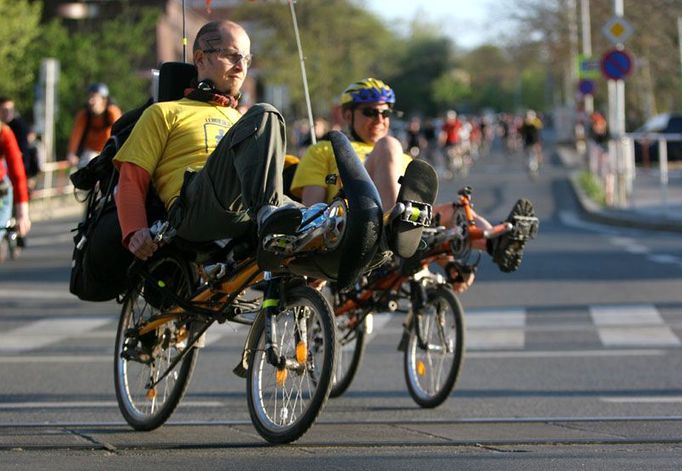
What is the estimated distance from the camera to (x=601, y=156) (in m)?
33.6

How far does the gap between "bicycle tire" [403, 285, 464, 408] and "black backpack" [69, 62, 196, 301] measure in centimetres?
191

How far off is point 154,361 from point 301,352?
129 centimetres

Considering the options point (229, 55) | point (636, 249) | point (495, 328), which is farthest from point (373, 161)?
point (636, 249)

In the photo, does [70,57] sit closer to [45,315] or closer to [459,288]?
[45,315]

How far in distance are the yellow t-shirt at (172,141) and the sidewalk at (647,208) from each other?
1819cm

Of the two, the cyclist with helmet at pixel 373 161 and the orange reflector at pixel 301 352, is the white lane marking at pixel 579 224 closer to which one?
the cyclist with helmet at pixel 373 161

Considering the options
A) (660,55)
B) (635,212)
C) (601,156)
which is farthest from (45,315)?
(660,55)

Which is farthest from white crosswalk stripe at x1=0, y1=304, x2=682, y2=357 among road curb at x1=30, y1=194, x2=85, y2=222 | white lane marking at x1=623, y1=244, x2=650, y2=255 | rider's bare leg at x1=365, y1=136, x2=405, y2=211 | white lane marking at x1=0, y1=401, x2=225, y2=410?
road curb at x1=30, y1=194, x2=85, y2=222

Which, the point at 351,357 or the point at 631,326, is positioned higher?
the point at 351,357

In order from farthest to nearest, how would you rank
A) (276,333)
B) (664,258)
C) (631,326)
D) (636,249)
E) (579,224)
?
(579,224) → (636,249) → (664,258) → (631,326) → (276,333)

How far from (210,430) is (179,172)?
4.27ft

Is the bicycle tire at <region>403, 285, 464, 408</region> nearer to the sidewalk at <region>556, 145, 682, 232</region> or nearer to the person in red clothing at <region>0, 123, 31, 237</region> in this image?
the person in red clothing at <region>0, 123, 31, 237</region>

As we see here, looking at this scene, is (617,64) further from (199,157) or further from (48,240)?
(199,157)

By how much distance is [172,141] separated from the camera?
7008 millimetres
